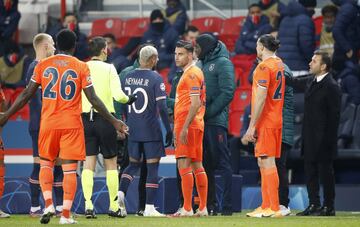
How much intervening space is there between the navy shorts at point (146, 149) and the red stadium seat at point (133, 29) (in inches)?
383

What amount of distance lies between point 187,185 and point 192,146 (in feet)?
1.52

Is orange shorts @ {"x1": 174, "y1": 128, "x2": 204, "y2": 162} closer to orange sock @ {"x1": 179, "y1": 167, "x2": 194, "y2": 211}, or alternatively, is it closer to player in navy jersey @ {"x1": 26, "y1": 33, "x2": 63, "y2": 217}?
orange sock @ {"x1": 179, "y1": 167, "x2": 194, "y2": 211}

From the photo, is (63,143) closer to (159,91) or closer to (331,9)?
(159,91)

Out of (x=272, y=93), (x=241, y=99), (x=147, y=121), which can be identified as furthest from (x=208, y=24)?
(x=272, y=93)

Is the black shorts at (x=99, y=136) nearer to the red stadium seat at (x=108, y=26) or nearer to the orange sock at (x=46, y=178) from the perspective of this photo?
the orange sock at (x=46, y=178)

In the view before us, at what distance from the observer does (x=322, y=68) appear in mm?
15578

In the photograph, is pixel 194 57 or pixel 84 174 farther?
pixel 194 57

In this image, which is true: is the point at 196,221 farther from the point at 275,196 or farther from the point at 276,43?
the point at 276,43

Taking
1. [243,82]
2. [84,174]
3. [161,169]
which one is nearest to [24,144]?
[161,169]

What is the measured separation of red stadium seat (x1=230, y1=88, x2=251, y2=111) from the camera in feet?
70.9

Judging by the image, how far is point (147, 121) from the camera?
15078 mm

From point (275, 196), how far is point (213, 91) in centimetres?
169

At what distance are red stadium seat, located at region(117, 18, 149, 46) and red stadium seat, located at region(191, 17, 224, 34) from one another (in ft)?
3.75

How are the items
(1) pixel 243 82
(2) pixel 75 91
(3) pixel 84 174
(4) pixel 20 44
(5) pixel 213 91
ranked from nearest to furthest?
(2) pixel 75 91
(3) pixel 84 174
(5) pixel 213 91
(1) pixel 243 82
(4) pixel 20 44
